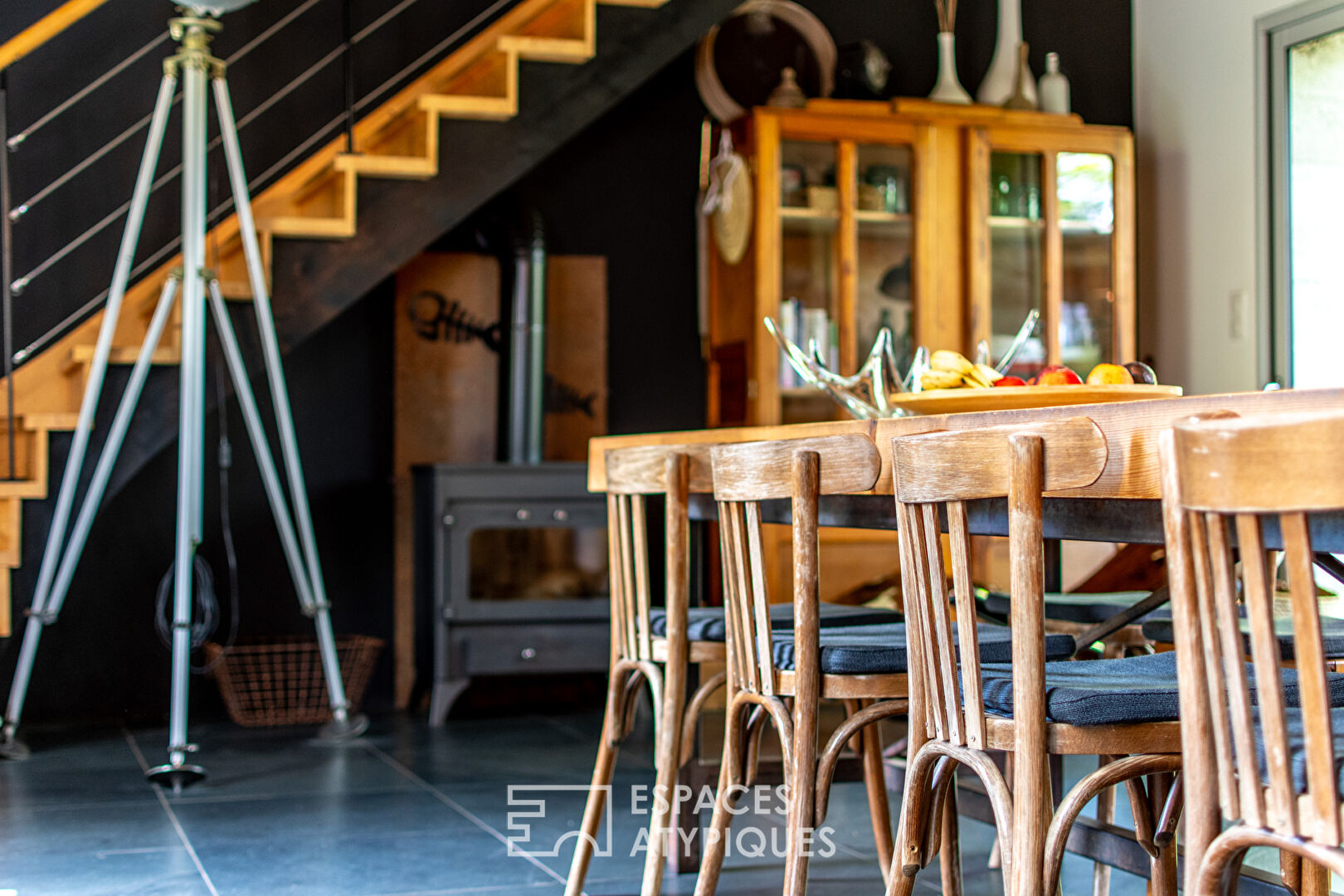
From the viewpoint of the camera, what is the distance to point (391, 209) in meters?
4.24

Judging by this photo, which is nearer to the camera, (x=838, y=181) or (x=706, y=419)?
(x=838, y=181)

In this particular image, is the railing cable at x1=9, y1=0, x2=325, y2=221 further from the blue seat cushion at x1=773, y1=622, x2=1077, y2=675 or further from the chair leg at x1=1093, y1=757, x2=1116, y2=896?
the chair leg at x1=1093, y1=757, x2=1116, y2=896

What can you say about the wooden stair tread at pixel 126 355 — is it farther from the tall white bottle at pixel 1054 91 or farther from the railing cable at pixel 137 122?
the tall white bottle at pixel 1054 91

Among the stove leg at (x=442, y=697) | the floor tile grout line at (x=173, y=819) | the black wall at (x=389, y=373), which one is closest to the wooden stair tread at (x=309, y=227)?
the black wall at (x=389, y=373)

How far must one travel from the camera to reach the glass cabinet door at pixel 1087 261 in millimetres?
5008

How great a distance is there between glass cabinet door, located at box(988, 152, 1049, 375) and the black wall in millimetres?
578

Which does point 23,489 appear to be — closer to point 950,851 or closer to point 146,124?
point 146,124

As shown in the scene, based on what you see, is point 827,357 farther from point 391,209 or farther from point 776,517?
point 776,517

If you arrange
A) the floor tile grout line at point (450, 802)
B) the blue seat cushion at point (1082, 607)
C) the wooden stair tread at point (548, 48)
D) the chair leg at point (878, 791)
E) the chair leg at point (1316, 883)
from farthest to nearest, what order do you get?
the wooden stair tread at point (548, 48) → the floor tile grout line at point (450, 802) → the blue seat cushion at point (1082, 607) → the chair leg at point (878, 791) → the chair leg at point (1316, 883)

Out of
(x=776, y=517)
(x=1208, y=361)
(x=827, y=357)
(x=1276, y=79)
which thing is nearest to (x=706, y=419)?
(x=827, y=357)

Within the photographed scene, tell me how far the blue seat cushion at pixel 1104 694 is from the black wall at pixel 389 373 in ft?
10.3

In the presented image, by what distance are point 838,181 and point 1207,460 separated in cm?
383

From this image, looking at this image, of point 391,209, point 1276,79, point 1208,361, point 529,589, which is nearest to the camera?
point 391,209

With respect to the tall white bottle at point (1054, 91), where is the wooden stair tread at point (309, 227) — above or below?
below
